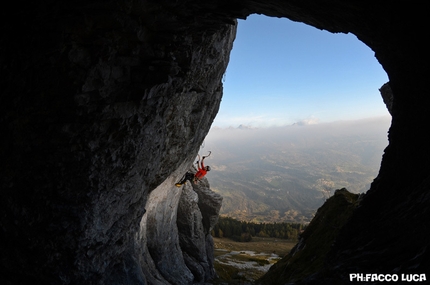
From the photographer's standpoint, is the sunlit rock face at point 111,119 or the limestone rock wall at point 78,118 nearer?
the sunlit rock face at point 111,119

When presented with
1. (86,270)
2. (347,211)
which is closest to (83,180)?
(86,270)

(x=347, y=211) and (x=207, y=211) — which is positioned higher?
(x=347, y=211)

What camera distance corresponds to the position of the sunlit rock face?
9969mm

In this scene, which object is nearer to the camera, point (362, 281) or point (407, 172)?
point (362, 281)

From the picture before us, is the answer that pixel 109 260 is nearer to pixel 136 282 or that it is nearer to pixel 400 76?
pixel 136 282

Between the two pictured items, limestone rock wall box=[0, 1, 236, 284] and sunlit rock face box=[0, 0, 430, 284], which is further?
limestone rock wall box=[0, 1, 236, 284]

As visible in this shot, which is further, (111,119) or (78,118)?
(111,119)

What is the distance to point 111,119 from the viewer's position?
40.7 feet

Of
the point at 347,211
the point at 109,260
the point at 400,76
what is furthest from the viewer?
the point at 347,211

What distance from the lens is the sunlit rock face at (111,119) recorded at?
9.97m

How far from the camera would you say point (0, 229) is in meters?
12.0

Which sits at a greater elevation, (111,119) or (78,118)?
(111,119)

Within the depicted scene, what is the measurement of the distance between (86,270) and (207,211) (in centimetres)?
3406

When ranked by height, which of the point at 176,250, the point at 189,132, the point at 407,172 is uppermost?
the point at 189,132
